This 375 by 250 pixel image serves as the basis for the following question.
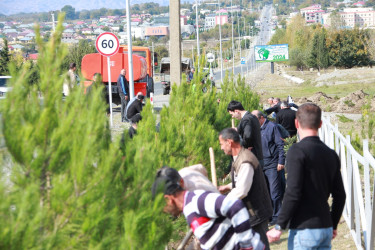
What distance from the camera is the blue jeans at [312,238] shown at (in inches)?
158

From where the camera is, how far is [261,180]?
513 cm

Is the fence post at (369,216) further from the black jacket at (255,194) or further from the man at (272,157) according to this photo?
the man at (272,157)

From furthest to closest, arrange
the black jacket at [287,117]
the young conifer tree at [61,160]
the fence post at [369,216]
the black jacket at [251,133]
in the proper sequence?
the black jacket at [287,117] < the black jacket at [251,133] < the fence post at [369,216] < the young conifer tree at [61,160]

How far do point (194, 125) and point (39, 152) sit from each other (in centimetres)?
443

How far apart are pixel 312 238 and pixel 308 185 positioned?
35cm

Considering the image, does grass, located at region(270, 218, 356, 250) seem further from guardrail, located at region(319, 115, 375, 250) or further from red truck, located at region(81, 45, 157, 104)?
red truck, located at region(81, 45, 157, 104)

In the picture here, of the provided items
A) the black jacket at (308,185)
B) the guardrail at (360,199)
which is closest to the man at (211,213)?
the black jacket at (308,185)

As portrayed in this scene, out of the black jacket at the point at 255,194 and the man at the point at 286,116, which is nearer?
the black jacket at the point at 255,194

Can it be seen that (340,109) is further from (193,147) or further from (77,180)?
(77,180)

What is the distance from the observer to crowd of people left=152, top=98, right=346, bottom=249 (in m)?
3.53

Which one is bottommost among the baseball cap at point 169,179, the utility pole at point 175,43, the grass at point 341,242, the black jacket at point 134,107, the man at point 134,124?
the grass at point 341,242

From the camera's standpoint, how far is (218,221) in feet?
11.9

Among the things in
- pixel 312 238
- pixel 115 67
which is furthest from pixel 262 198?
pixel 115 67

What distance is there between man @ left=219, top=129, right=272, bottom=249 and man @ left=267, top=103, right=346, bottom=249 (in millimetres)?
833
